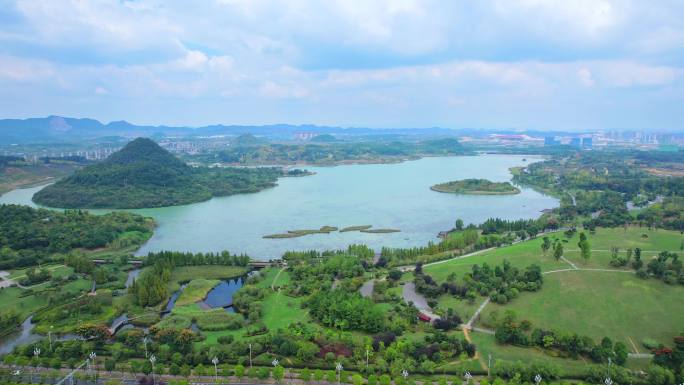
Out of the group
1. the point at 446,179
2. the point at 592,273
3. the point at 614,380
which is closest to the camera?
the point at 614,380

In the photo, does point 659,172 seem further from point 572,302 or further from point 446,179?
point 572,302

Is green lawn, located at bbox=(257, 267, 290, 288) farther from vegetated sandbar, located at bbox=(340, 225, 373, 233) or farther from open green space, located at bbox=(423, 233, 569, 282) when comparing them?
vegetated sandbar, located at bbox=(340, 225, 373, 233)

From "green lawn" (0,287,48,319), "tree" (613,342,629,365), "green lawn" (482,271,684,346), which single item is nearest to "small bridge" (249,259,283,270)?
"green lawn" (0,287,48,319)

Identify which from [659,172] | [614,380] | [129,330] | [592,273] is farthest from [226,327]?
[659,172]

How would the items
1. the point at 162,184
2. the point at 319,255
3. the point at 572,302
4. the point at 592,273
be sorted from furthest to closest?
the point at 162,184
the point at 319,255
the point at 592,273
the point at 572,302

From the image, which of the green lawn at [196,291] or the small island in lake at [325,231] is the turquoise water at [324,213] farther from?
the green lawn at [196,291]

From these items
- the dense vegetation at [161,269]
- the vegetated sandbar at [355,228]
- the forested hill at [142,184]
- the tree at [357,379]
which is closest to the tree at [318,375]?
the tree at [357,379]
